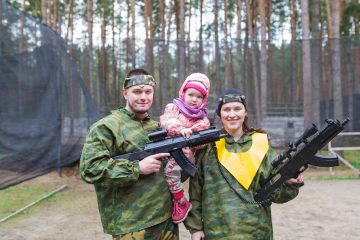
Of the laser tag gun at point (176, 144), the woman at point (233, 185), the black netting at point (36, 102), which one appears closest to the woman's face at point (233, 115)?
the woman at point (233, 185)

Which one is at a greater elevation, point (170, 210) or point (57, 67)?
point (57, 67)

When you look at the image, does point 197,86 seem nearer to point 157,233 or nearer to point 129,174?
point 129,174

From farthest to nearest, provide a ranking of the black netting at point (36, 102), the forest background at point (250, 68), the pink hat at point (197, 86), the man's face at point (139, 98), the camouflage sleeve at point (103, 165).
A: the forest background at point (250, 68), the black netting at point (36, 102), the pink hat at point (197, 86), the man's face at point (139, 98), the camouflage sleeve at point (103, 165)

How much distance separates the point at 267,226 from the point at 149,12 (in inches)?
667

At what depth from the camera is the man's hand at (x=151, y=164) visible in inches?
79.0

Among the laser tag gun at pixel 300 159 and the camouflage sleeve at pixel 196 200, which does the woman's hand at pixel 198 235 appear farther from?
the laser tag gun at pixel 300 159

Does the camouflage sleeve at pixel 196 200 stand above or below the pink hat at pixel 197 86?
below

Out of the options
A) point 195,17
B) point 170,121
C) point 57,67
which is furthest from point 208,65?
point 195,17

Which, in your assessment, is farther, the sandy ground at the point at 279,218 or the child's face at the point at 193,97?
the sandy ground at the point at 279,218

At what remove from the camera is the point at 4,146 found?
4750 mm

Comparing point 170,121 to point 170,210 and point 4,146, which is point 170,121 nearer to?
point 170,210

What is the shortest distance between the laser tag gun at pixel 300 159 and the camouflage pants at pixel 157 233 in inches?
21.4

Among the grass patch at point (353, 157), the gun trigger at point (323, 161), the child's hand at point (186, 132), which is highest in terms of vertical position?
the child's hand at point (186, 132)

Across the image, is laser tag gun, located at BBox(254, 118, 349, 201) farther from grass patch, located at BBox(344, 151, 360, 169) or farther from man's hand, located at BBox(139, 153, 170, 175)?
grass patch, located at BBox(344, 151, 360, 169)
